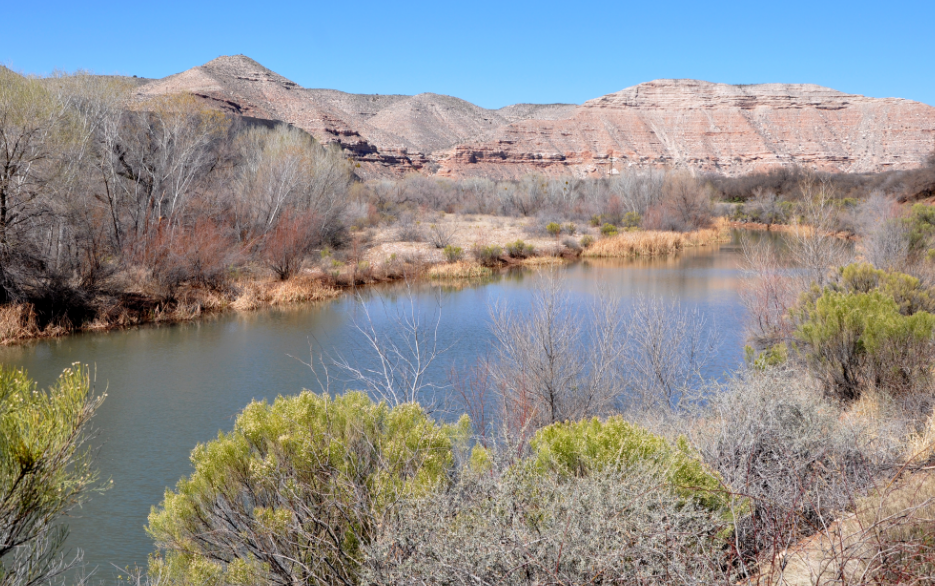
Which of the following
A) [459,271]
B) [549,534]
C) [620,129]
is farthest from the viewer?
[620,129]

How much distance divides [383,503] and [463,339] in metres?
11.0

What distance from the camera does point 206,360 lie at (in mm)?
13820

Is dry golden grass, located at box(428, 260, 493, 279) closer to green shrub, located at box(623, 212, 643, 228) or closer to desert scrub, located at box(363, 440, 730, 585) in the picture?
green shrub, located at box(623, 212, 643, 228)

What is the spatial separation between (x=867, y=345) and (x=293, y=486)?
272 inches

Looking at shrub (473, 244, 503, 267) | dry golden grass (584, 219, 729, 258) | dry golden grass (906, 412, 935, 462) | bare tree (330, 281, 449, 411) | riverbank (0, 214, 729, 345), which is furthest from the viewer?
dry golden grass (584, 219, 729, 258)

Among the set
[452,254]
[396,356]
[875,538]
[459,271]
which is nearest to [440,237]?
[452,254]

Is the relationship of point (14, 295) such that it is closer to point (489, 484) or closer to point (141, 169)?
point (141, 169)

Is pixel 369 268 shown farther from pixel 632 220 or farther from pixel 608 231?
pixel 632 220

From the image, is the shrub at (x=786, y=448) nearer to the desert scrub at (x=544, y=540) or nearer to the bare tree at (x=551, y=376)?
the desert scrub at (x=544, y=540)

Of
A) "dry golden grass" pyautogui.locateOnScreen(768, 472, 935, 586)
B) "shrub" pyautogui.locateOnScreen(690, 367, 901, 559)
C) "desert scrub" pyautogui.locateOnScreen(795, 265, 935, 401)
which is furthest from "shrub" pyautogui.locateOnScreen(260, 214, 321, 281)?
"dry golden grass" pyautogui.locateOnScreen(768, 472, 935, 586)

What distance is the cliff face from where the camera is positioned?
236ft

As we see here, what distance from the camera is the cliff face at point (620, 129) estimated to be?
72.0 metres

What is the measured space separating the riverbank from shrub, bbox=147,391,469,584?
1091cm

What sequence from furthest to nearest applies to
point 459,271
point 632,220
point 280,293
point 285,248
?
point 632,220, point 459,271, point 285,248, point 280,293
